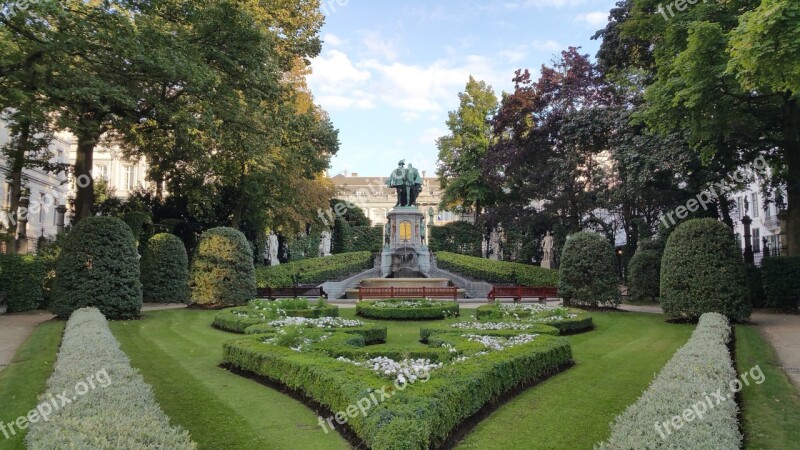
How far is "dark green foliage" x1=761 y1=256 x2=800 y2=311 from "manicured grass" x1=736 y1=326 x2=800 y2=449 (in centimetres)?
911

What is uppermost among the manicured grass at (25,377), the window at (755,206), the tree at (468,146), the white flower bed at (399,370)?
the tree at (468,146)

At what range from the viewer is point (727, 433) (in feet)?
14.5

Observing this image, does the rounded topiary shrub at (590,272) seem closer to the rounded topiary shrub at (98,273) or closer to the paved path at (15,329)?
the rounded topiary shrub at (98,273)

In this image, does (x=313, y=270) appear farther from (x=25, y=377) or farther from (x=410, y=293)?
(x=25, y=377)

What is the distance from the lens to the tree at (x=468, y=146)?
41.0m

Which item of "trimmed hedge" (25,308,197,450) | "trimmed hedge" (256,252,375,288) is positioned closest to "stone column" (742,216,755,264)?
"trimmed hedge" (256,252,375,288)

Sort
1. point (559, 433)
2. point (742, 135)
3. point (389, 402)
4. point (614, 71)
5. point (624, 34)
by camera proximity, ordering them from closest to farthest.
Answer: point (389, 402)
point (559, 433)
point (742, 135)
point (624, 34)
point (614, 71)

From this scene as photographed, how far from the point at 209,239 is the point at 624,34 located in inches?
632

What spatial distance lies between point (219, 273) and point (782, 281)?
18.7 metres

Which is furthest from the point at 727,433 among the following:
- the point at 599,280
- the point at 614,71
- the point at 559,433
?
the point at 614,71

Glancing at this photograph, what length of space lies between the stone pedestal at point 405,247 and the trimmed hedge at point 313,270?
133 inches

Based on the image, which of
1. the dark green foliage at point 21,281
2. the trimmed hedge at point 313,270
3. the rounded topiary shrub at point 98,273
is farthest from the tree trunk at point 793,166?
the dark green foliage at point 21,281

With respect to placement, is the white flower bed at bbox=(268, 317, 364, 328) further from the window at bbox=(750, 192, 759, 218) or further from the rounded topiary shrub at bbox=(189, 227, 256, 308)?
the window at bbox=(750, 192, 759, 218)

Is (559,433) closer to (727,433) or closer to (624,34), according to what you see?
(727,433)
